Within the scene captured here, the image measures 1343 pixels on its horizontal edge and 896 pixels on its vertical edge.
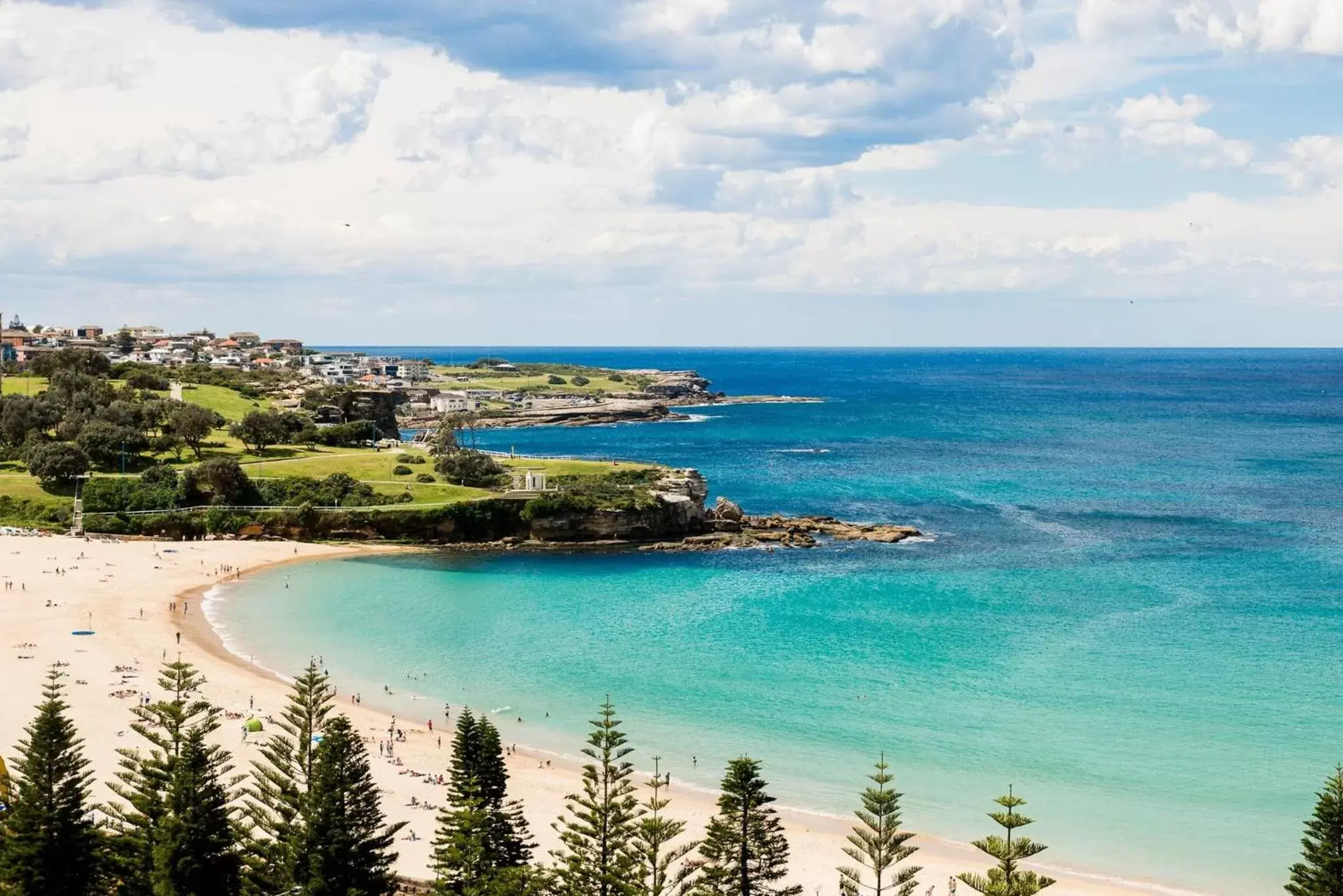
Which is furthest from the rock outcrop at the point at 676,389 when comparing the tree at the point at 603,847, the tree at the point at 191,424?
the tree at the point at 603,847

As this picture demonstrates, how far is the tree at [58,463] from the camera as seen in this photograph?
65.8 metres

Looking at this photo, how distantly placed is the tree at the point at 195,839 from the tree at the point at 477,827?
429cm

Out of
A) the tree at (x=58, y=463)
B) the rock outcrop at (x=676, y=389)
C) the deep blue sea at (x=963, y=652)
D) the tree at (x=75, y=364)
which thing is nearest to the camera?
the deep blue sea at (x=963, y=652)

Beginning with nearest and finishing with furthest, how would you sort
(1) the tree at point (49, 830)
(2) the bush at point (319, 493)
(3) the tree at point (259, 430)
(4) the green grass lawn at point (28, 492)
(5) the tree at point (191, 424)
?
(1) the tree at point (49, 830)
(4) the green grass lawn at point (28, 492)
(2) the bush at point (319, 493)
(5) the tree at point (191, 424)
(3) the tree at point (259, 430)

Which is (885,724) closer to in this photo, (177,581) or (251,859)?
(251,859)

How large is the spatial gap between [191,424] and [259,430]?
529cm

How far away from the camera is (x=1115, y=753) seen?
3447 cm

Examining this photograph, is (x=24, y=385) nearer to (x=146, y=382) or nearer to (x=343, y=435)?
(x=146, y=382)

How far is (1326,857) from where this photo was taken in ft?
69.1

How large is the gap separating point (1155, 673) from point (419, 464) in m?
51.9

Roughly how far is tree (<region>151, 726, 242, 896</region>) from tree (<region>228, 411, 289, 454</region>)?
58.8m

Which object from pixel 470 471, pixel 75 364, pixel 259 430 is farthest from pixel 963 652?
pixel 75 364

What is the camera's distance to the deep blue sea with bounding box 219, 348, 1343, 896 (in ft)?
105

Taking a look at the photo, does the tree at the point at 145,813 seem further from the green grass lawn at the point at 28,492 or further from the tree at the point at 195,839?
the green grass lawn at the point at 28,492
